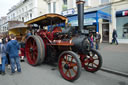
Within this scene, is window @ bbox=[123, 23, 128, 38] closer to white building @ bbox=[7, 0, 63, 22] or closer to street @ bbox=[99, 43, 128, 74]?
street @ bbox=[99, 43, 128, 74]

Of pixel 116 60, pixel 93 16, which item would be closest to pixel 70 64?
pixel 116 60

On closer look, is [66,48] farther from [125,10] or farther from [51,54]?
[125,10]

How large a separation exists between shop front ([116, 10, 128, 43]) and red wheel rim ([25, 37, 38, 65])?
918 centimetres

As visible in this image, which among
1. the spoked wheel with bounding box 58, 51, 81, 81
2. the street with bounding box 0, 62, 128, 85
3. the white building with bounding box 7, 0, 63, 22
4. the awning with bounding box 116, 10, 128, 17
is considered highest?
the white building with bounding box 7, 0, 63, 22

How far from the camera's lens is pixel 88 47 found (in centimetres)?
374

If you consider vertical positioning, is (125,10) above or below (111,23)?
above

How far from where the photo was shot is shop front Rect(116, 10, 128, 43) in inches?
415

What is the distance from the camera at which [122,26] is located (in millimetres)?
11039

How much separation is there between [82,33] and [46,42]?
1.70 metres

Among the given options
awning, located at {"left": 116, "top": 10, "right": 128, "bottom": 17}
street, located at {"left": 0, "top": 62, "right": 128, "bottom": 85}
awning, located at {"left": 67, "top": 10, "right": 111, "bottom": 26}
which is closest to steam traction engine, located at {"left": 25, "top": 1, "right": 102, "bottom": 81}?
street, located at {"left": 0, "top": 62, "right": 128, "bottom": 85}

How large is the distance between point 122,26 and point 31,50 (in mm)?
9767

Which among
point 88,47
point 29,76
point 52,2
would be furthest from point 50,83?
point 52,2

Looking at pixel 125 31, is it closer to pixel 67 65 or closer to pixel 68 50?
pixel 68 50

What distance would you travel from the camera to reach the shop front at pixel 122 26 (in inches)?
415
